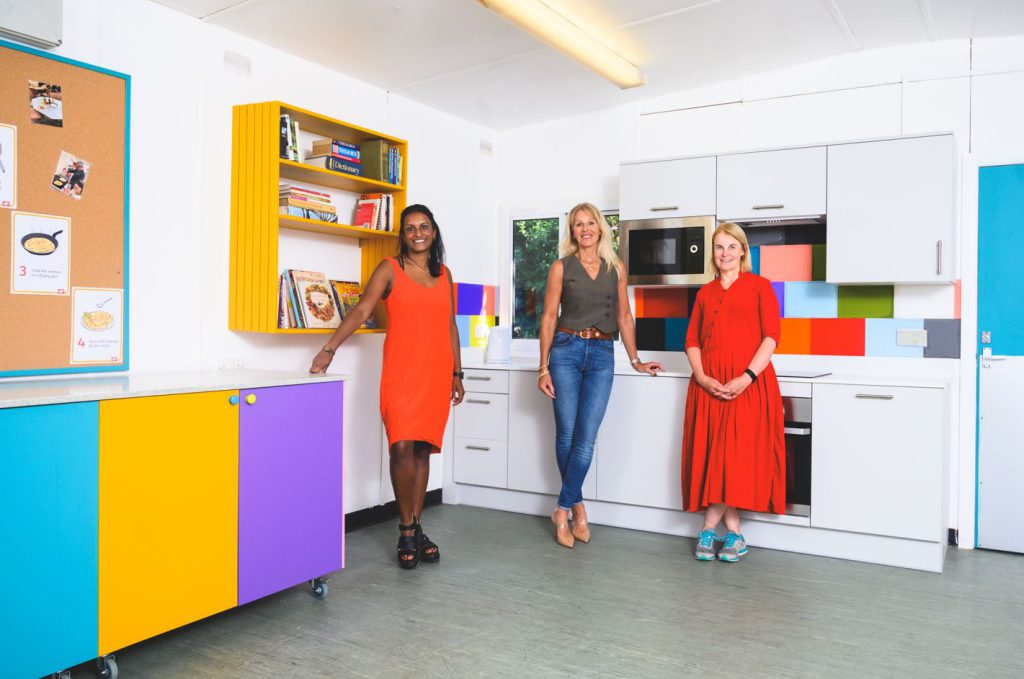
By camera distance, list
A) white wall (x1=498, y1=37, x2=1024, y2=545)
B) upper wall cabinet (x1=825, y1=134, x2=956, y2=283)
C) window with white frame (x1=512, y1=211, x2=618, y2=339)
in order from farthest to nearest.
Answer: window with white frame (x1=512, y1=211, x2=618, y2=339)
white wall (x1=498, y1=37, x2=1024, y2=545)
upper wall cabinet (x1=825, y1=134, x2=956, y2=283)

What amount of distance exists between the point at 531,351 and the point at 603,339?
5.02 feet

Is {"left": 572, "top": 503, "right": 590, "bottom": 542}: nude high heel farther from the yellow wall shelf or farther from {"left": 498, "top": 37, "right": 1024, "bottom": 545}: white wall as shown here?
the yellow wall shelf

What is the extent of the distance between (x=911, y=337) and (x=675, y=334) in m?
1.26

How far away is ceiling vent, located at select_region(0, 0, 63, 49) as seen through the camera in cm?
263

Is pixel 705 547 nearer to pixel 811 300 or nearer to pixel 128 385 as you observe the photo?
pixel 811 300

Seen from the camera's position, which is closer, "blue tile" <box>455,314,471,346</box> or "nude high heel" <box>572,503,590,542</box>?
"nude high heel" <box>572,503,590,542</box>

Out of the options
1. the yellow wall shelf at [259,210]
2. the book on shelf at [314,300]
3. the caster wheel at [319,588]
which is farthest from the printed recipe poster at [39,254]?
the caster wheel at [319,588]

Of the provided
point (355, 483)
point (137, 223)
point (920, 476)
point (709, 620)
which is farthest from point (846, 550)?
point (137, 223)

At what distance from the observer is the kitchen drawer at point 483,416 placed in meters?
4.57

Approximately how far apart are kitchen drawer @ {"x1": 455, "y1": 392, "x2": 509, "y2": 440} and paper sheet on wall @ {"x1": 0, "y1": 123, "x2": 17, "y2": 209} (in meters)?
2.64

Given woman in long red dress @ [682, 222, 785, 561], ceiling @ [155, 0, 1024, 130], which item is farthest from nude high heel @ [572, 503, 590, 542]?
ceiling @ [155, 0, 1024, 130]

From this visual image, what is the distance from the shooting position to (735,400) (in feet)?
11.6

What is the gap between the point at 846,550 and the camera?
3654 mm

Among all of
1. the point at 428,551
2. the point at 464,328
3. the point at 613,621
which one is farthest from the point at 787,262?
the point at 428,551
